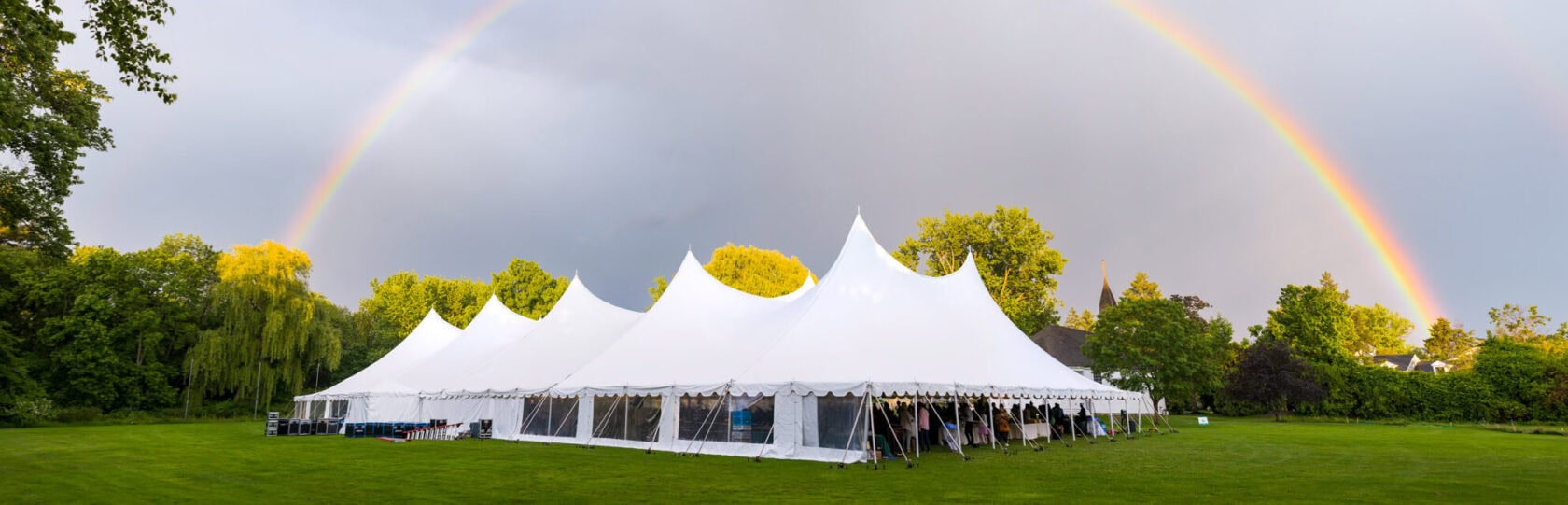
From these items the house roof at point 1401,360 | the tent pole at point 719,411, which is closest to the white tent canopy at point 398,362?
the tent pole at point 719,411

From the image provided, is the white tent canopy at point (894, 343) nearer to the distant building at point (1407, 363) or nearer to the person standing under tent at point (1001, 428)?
the person standing under tent at point (1001, 428)

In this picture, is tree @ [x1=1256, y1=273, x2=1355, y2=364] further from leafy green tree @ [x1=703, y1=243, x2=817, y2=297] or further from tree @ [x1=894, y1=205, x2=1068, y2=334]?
leafy green tree @ [x1=703, y1=243, x2=817, y2=297]

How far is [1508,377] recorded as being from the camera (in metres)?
29.3

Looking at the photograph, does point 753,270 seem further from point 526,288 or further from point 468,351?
point 468,351

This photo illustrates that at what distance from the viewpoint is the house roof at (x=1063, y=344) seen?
41.6 m

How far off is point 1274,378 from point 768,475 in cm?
2928

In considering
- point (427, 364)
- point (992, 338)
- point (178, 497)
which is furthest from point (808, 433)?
point (427, 364)

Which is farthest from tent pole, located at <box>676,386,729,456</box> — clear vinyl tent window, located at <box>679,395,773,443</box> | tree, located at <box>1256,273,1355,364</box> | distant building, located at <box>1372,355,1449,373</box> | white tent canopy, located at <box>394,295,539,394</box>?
distant building, located at <box>1372,355,1449,373</box>

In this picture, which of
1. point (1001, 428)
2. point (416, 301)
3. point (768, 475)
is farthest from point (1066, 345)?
point (416, 301)

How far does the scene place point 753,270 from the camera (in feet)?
164

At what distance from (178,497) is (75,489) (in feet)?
5.78

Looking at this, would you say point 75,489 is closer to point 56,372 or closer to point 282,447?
point 282,447

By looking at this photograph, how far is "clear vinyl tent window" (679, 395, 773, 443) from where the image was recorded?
47.3ft

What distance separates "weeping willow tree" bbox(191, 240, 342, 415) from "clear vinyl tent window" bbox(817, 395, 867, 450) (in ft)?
97.6
